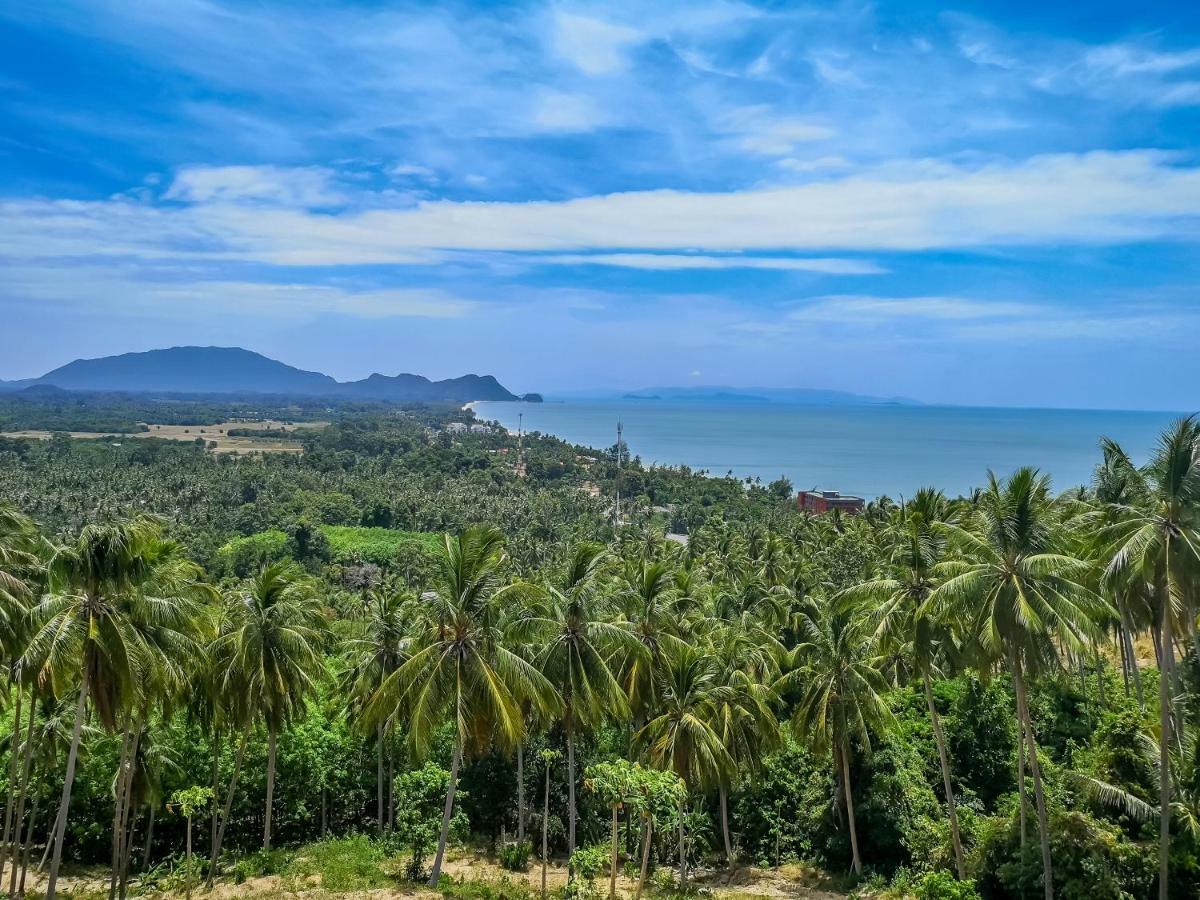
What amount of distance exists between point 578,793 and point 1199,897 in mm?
16541

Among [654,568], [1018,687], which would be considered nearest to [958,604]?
[1018,687]

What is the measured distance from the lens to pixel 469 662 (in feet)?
57.4

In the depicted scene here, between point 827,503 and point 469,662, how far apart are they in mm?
95088

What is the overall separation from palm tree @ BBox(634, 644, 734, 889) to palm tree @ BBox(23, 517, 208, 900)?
39.5 feet

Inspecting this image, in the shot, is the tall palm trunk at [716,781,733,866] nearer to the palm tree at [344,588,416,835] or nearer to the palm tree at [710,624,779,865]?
the palm tree at [710,624,779,865]

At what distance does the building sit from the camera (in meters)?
103

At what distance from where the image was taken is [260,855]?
22594 millimetres

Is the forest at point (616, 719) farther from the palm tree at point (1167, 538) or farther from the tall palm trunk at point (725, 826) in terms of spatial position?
the tall palm trunk at point (725, 826)

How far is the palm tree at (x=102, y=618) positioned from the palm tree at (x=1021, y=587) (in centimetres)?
1684

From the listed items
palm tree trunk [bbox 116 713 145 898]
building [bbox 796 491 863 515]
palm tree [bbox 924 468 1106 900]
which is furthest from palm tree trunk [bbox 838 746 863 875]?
building [bbox 796 491 863 515]

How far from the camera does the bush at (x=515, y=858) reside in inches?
934

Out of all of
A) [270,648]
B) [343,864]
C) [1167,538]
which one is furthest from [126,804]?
[1167,538]

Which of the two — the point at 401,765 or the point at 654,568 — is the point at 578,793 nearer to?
the point at 401,765

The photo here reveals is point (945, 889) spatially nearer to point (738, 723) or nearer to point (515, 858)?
point (738, 723)
